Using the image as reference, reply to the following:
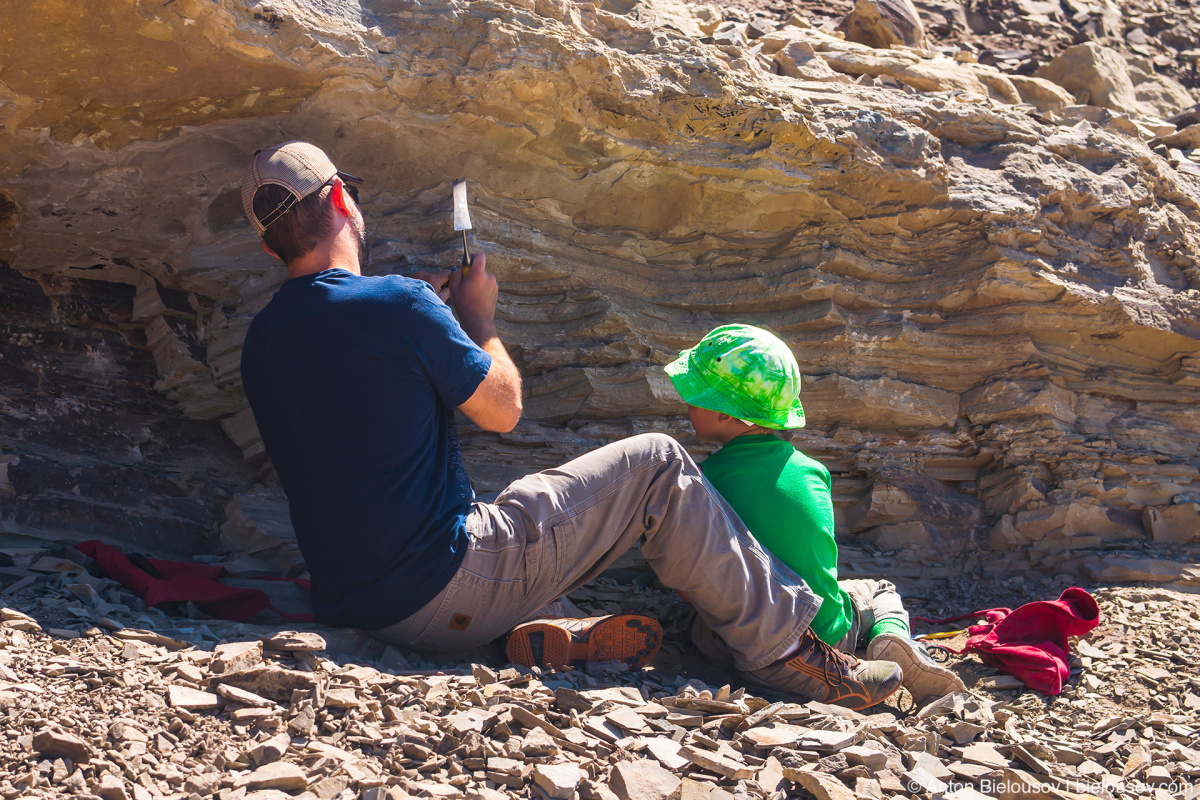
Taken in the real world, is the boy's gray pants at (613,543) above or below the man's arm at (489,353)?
below

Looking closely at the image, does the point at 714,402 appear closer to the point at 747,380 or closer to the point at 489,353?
the point at 747,380

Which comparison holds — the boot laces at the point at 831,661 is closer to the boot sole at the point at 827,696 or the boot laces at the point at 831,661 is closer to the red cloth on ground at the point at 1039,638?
the boot sole at the point at 827,696

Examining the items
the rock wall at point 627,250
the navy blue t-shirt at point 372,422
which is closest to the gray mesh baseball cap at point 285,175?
the navy blue t-shirt at point 372,422

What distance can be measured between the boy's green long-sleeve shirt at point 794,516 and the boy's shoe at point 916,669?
0.14 metres

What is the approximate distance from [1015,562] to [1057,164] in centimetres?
216

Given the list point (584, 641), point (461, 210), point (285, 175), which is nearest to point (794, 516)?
point (584, 641)

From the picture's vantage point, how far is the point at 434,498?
2.67m

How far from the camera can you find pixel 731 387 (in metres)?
3.16

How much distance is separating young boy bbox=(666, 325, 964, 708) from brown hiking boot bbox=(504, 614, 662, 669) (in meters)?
0.35

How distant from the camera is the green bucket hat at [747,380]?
3.15 metres

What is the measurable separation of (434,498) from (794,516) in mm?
1207

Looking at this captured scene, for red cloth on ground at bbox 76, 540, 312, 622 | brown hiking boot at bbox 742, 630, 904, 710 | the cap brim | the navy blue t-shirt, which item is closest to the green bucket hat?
the cap brim

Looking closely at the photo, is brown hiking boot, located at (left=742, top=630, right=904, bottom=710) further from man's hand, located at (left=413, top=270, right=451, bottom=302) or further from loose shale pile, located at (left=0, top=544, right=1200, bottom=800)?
man's hand, located at (left=413, top=270, right=451, bottom=302)

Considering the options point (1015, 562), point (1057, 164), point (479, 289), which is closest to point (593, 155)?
point (479, 289)
